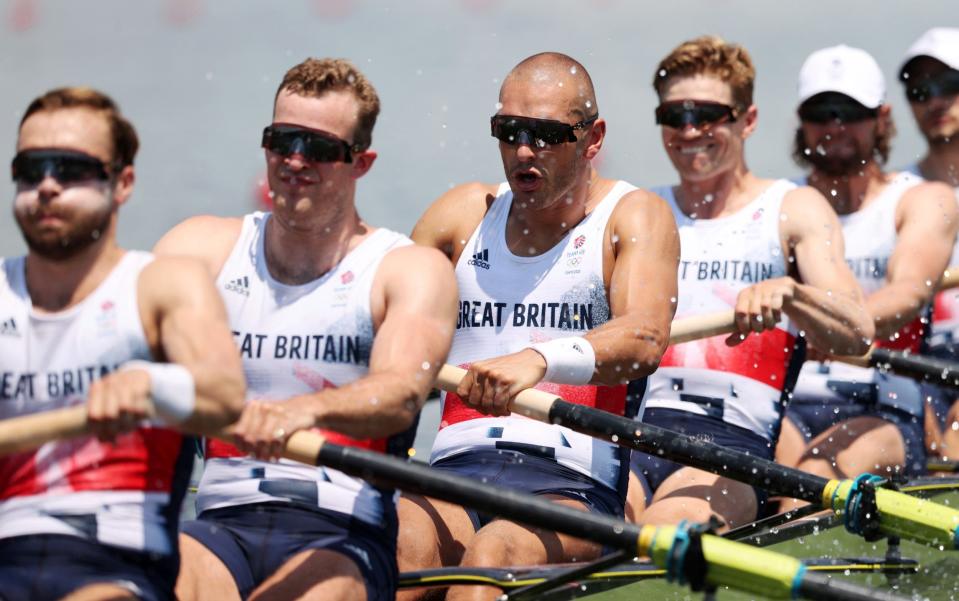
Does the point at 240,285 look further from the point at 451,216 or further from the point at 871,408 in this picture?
the point at 871,408

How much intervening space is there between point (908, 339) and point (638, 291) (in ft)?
8.29

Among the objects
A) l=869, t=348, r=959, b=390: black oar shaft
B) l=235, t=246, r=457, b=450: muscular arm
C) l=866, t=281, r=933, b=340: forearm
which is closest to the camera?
l=235, t=246, r=457, b=450: muscular arm

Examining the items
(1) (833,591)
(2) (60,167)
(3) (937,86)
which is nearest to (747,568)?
(1) (833,591)

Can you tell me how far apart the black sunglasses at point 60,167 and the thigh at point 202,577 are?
0.94m

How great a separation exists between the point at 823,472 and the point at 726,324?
1.09 meters

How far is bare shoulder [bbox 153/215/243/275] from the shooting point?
13.9 feet

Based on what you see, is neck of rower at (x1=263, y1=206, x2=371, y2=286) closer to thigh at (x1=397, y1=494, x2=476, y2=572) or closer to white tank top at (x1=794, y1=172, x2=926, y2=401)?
thigh at (x1=397, y1=494, x2=476, y2=572)

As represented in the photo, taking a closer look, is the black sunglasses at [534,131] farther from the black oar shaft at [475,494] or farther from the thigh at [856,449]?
the thigh at [856,449]

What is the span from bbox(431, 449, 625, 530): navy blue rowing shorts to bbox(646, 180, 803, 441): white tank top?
1022mm

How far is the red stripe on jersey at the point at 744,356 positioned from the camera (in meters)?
5.68

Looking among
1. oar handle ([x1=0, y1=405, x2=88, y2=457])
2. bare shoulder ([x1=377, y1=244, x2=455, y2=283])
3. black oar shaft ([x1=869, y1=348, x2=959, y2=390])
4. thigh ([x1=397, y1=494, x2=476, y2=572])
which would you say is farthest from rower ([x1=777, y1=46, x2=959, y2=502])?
oar handle ([x1=0, y1=405, x2=88, y2=457])

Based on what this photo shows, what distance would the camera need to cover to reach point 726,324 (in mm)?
5230

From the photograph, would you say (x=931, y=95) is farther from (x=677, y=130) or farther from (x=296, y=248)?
(x=296, y=248)

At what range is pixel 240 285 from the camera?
13.8 feet
